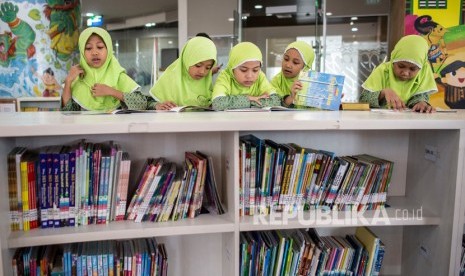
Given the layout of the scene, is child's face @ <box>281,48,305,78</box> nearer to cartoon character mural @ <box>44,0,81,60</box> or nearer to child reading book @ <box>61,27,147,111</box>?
child reading book @ <box>61,27,147,111</box>

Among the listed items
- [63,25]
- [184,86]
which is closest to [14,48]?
[63,25]

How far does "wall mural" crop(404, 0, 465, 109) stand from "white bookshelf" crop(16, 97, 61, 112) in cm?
322

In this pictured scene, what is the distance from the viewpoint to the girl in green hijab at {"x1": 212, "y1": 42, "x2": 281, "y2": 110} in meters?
1.78

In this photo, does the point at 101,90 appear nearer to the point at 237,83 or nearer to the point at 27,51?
the point at 237,83

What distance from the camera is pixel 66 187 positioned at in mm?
1140

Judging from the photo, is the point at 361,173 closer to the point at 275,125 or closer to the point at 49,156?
the point at 275,125

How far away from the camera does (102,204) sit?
3.84 ft

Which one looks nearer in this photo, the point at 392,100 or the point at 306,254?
the point at 306,254

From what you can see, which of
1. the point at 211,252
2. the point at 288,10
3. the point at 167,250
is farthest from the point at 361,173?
the point at 288,10

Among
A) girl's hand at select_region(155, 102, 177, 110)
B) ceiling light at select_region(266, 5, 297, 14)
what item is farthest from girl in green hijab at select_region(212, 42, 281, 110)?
ceiling light at select_region(266, 5, 297, 14)

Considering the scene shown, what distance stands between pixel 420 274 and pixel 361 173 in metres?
0.47

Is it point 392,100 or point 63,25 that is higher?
point 63,25

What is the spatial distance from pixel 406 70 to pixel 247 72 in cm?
81

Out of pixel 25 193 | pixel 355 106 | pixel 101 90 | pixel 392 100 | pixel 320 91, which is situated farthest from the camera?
pixel 101 90
